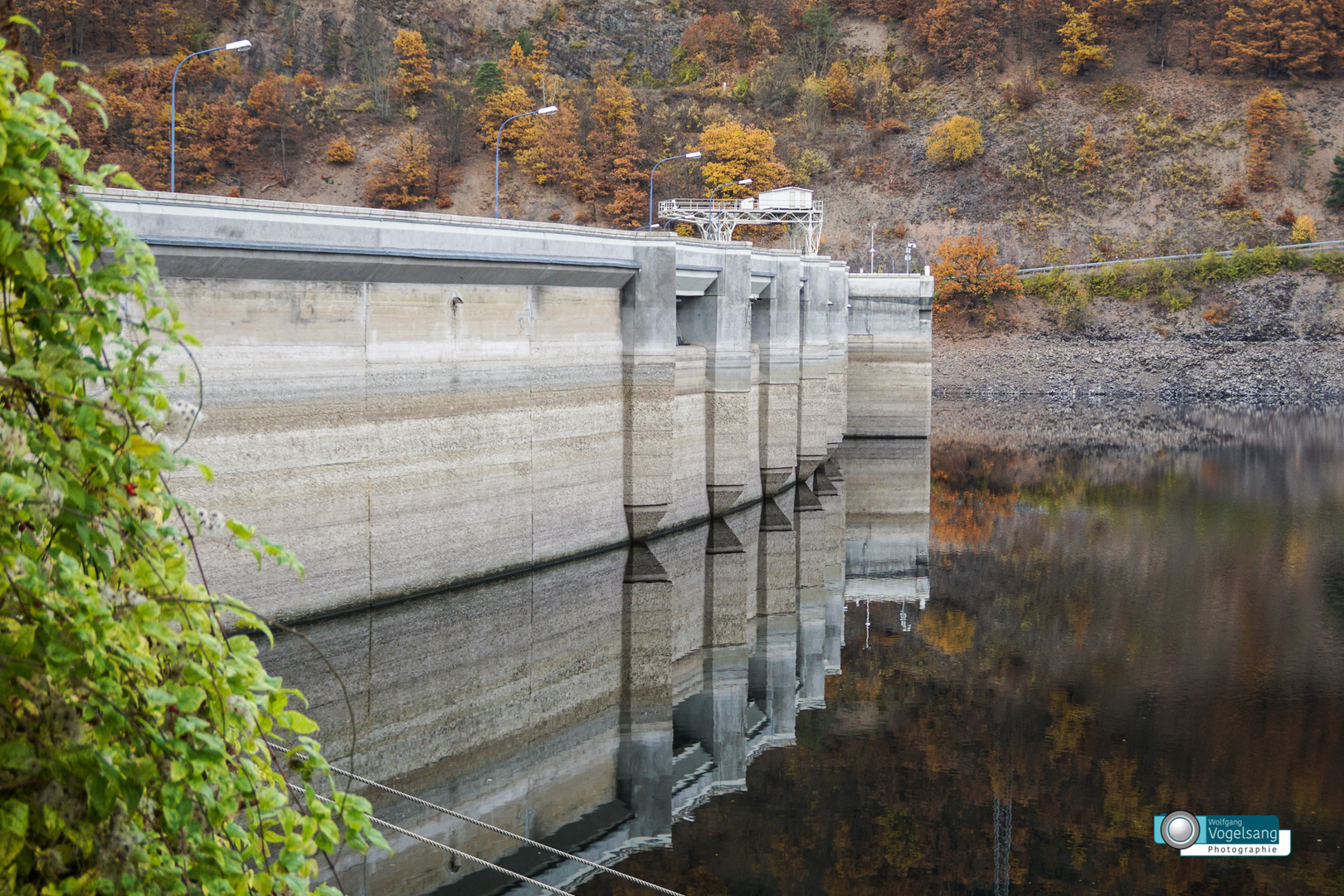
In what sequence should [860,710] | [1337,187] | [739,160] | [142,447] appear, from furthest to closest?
[739,160]
[1337,187]
[860,710]
[142,447]

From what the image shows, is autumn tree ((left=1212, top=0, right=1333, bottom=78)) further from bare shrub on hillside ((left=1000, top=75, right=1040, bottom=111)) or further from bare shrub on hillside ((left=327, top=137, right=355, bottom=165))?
bare shrub on hillside ((left=327, top=137, right=355, bottom=165))

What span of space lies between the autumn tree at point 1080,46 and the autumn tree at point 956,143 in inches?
407

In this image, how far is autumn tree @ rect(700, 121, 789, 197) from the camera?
296ft

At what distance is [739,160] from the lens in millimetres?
91125

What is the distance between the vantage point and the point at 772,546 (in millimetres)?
33125

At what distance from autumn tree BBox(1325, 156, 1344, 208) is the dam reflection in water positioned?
71.0m

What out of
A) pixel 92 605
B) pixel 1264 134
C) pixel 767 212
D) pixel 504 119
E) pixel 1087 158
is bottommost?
pixel 92 605

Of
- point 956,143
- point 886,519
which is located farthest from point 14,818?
point 956,143

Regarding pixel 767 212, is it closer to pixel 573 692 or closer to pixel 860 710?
pixel 860 710

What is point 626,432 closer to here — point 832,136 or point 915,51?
point 832,136

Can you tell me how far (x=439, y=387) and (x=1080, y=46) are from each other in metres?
87.2

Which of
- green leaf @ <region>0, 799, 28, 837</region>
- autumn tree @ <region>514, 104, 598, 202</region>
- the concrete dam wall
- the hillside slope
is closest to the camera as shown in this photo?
green leaf @ <region>0, 799, 28, 837</region>

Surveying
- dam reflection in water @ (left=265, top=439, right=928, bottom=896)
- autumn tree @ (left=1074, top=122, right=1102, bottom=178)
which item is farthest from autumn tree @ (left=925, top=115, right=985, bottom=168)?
dam reflection in water @ (left=265, top=439, right=928, bottom=896)

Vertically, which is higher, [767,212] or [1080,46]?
[1080,46]
